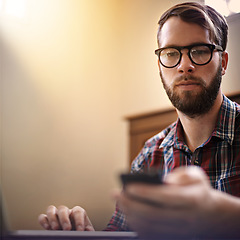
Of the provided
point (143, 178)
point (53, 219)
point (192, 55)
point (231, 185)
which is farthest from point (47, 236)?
point (192, 55)

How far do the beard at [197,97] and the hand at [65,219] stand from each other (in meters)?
0.49

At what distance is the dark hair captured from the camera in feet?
3.66

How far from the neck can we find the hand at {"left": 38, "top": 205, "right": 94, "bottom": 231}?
1.61 ft

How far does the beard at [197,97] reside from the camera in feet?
3.63

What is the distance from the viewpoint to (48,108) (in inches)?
107

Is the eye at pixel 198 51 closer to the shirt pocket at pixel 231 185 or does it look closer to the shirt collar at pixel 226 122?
the shirt collar at pixel 226 122

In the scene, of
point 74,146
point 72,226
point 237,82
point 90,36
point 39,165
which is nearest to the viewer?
point 72,226

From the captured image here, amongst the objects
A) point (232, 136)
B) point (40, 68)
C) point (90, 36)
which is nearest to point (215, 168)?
point (232, 136)

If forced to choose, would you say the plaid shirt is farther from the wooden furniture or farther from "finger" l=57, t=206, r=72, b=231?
the wooden furniture

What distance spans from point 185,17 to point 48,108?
1.79m

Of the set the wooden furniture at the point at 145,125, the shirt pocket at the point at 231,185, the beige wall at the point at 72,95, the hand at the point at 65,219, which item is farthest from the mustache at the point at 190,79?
the beige wall at the point at 72,95

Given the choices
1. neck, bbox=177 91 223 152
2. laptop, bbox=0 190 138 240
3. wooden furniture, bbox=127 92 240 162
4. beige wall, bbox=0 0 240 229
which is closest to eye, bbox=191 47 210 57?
neck, bbox=177 91 223 152

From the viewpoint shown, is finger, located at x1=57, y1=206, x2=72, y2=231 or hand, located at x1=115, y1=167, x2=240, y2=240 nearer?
hand, located at x1=115, y1=167, x2=240, y2=240

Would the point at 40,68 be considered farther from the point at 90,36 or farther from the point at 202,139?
the point at 202,139
